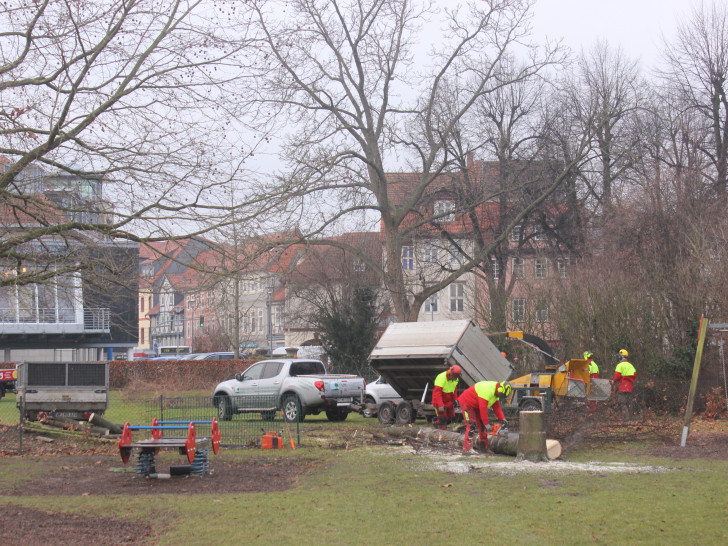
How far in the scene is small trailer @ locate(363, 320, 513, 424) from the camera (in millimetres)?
19406

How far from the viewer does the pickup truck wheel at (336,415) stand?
75.4 feet

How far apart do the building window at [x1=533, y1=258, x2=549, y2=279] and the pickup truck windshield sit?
12.2m

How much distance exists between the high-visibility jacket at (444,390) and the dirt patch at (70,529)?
31.9 ft

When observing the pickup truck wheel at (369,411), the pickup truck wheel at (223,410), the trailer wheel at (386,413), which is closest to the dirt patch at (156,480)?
the pickup truck wheel at (223,410)

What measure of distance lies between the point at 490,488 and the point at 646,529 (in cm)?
270

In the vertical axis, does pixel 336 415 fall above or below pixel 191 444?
below

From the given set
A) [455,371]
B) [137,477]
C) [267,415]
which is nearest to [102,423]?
[267,415]

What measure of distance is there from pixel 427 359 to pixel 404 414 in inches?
73.9

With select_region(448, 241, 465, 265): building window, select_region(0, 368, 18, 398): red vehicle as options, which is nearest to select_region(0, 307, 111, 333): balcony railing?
select_region(0, 368, 18, 398): red vehicle

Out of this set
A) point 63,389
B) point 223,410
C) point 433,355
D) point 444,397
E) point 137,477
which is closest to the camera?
point 137,477

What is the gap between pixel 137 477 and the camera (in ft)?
39.9

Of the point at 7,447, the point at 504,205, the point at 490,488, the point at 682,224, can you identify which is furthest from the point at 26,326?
the point at 490,488

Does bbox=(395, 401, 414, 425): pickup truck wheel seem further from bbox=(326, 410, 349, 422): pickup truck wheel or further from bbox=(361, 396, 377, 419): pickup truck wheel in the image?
bbox=(326, 410, 349, 422): pickup truck wheel

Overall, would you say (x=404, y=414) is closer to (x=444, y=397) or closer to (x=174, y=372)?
(x=444, y=397)
